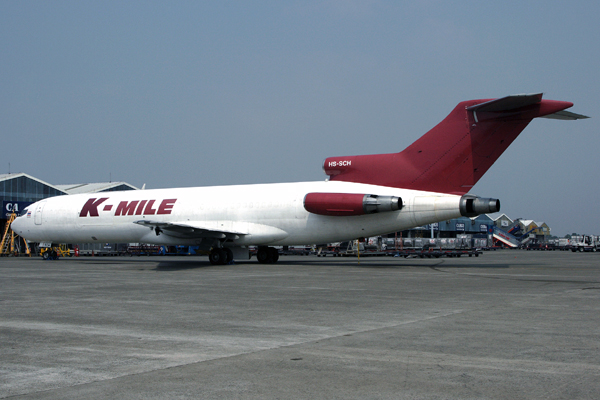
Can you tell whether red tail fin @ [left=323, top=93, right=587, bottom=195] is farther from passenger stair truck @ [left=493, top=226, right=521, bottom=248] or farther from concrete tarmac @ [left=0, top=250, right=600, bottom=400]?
passenger stair truck @ [left=493, top=226, right=521, bottom=248]

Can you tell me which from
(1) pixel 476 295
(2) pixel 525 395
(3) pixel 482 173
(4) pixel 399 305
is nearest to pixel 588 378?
(2) pixel 525 395

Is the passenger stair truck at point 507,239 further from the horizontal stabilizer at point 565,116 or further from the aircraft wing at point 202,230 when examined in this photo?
the aircraft wing at point 202,230

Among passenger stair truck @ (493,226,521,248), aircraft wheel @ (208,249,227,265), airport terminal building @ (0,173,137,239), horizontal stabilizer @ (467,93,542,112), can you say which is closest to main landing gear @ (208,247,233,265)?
aircraft wheel @ (208,249,227,265)

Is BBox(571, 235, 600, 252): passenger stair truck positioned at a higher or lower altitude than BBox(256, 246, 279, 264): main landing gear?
lower

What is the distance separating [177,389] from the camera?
5316 millimetres

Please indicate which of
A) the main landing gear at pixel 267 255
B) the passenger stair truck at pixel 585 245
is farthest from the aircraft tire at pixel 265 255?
the passenger stair truck at pixel 585 245

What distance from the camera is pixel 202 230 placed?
92.2 ft

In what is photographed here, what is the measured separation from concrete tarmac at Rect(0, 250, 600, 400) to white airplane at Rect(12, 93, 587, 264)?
35.4 ft

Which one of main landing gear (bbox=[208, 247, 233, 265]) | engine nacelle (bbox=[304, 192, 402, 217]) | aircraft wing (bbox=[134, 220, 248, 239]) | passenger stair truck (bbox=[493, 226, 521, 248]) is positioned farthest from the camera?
passenger stair truck (bbox=[493, 226, 521, 248])

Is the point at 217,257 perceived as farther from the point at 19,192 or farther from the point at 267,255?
the point at 19,192

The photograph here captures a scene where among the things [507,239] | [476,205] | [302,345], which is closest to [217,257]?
[476,205]

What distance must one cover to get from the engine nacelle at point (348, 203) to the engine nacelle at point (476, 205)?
8.96 feet

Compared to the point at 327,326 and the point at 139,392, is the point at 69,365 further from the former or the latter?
the point at 327,326

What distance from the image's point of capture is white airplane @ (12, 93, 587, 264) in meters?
23.9
